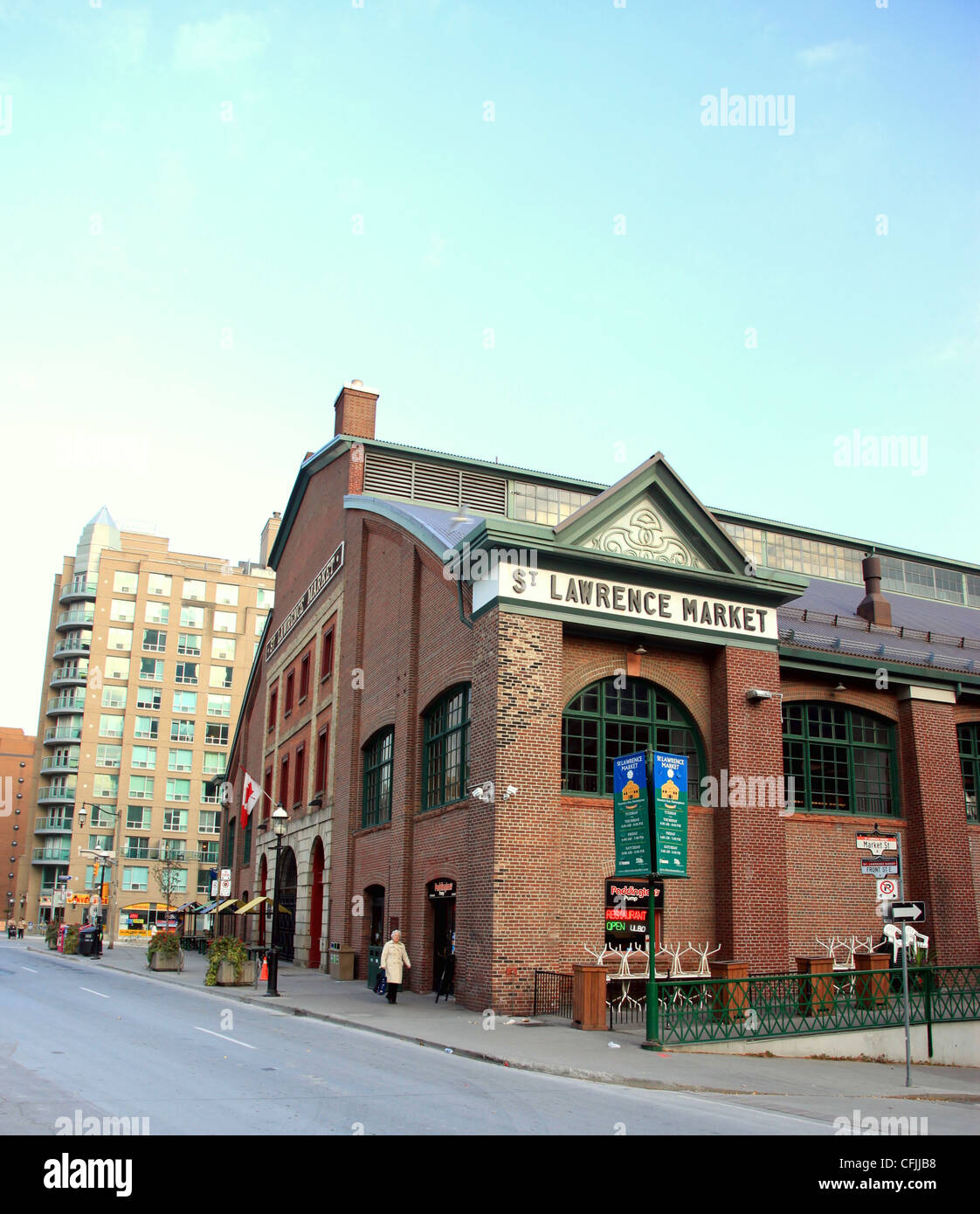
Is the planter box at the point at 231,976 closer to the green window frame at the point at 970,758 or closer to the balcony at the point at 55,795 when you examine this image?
the green window frame at the point at 970,758

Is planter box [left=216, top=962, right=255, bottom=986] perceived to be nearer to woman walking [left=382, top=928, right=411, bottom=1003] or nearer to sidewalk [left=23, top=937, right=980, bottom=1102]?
sidewalk [left=23, top=937, right=980, bottom=1102]

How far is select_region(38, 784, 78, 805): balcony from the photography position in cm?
9250

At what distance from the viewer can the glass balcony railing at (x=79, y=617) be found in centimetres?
9862

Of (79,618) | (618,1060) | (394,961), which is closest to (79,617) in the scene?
(79,618)

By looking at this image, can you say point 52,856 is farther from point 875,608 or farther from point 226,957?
point 875,608

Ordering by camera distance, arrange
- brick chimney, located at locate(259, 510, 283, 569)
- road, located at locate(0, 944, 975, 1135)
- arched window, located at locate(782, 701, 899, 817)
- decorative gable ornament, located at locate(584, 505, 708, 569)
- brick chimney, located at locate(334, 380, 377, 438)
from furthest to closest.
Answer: brick chimney, located at locate(259, 510, 283, 569) < brick chimney, located at locate(334, 380, 377, 438) < arched window, located at locate(782, 701, 899, 817) < decorative gable ornament, located at locate(584, 505, 708, 569) < road, located at locate(0, 944, 975, 1135)

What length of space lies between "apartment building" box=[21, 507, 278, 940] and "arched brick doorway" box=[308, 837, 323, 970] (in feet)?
187

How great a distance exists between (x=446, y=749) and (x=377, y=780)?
5812mm

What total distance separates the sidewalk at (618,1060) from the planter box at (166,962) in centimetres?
1281

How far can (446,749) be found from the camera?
80.6 feet

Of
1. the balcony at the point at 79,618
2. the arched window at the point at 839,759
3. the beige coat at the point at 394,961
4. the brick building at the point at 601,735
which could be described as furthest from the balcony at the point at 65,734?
the arched window at the point at 839,759

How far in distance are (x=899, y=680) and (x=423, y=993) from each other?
1402 cm

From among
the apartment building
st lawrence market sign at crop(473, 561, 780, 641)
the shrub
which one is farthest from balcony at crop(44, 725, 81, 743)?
st lawrence market sign at crop(473, 561, 780, 641)

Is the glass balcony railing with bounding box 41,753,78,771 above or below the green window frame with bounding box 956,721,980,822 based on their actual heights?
above
